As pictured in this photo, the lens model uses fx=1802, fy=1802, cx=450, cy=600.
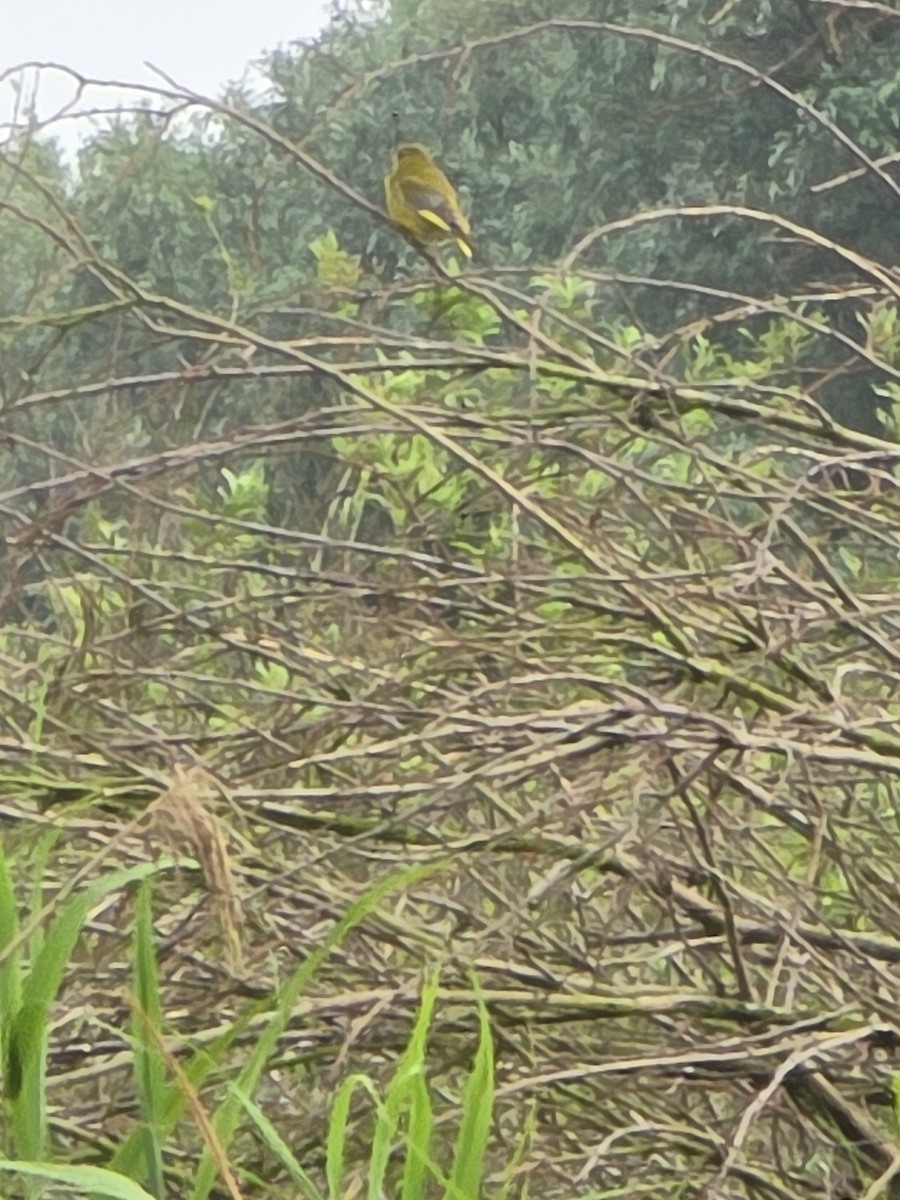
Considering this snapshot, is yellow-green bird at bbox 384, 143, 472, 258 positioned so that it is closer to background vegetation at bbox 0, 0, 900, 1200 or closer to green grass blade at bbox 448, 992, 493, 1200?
background vegetation at bbox 0, 0, 900, 1200

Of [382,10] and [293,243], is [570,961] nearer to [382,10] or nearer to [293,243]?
[293,243]

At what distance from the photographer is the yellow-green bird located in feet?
8.14

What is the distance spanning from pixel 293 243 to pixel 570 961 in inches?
222

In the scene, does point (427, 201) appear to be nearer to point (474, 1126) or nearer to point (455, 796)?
point (455, 796)

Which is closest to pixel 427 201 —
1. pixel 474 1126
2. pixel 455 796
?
pixel 455 796

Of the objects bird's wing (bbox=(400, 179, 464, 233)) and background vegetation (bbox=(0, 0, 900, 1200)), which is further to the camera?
bird's wing (bbox=(400, 179, 464, 233))

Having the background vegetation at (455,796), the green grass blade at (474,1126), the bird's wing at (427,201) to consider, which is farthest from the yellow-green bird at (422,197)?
the green grass blade at (474,1126)

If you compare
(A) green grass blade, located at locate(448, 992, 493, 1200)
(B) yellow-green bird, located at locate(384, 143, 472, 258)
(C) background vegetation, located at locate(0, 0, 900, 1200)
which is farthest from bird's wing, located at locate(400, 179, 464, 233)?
(A) green grass blade, located at locate(448, 992, 493, 1200)

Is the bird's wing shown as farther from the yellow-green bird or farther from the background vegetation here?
the background vegetation

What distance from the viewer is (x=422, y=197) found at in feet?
8.41

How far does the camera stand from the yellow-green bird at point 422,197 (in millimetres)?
2480

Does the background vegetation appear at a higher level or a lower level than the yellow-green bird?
lower

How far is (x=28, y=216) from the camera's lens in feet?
3.85

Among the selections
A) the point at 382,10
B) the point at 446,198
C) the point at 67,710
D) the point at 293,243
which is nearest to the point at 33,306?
the point at 67,710
